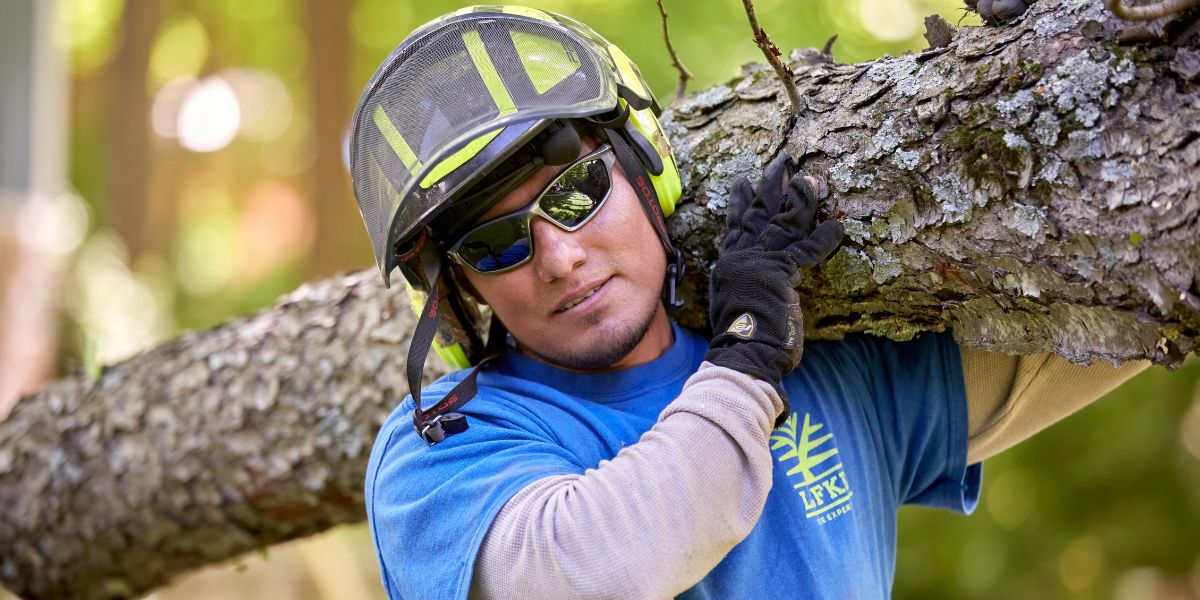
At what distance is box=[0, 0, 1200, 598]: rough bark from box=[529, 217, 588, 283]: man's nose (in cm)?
38

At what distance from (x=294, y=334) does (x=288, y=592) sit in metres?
4.46

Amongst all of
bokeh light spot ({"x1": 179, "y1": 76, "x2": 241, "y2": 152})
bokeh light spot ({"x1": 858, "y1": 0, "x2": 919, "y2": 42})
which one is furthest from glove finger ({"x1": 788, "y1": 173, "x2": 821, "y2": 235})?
bokeh light spot ({"x1": 179, "y1": 76, "x2": 241, "y2": 152})

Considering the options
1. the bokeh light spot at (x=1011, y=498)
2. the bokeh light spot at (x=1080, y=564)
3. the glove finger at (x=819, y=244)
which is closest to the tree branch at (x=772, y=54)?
the glove finger at (x=819, y=244)

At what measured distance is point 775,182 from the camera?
2.06 meters

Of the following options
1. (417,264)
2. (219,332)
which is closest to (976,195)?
(417,264)

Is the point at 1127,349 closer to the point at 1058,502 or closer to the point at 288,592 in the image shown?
the point at 1058,502

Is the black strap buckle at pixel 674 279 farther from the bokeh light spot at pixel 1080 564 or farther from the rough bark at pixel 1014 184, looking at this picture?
the bokeh light spot at pixel 1080 564

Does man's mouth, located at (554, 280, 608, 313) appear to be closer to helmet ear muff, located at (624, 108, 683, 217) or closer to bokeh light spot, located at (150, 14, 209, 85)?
helmet ear muff, located at (624, 108, 683, 217)

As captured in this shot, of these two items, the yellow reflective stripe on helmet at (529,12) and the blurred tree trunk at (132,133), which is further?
the blurred tree trunk at (132,133)

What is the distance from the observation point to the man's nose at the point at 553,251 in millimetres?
2027

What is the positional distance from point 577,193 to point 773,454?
0.68 m

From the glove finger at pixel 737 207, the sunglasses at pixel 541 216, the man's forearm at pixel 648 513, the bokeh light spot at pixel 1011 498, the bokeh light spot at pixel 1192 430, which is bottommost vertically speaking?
the bokeh light spot at pixel 1011 498

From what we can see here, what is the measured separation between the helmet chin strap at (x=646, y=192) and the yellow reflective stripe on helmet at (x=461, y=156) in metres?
0.31

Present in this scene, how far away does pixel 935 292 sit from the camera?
203 cm
